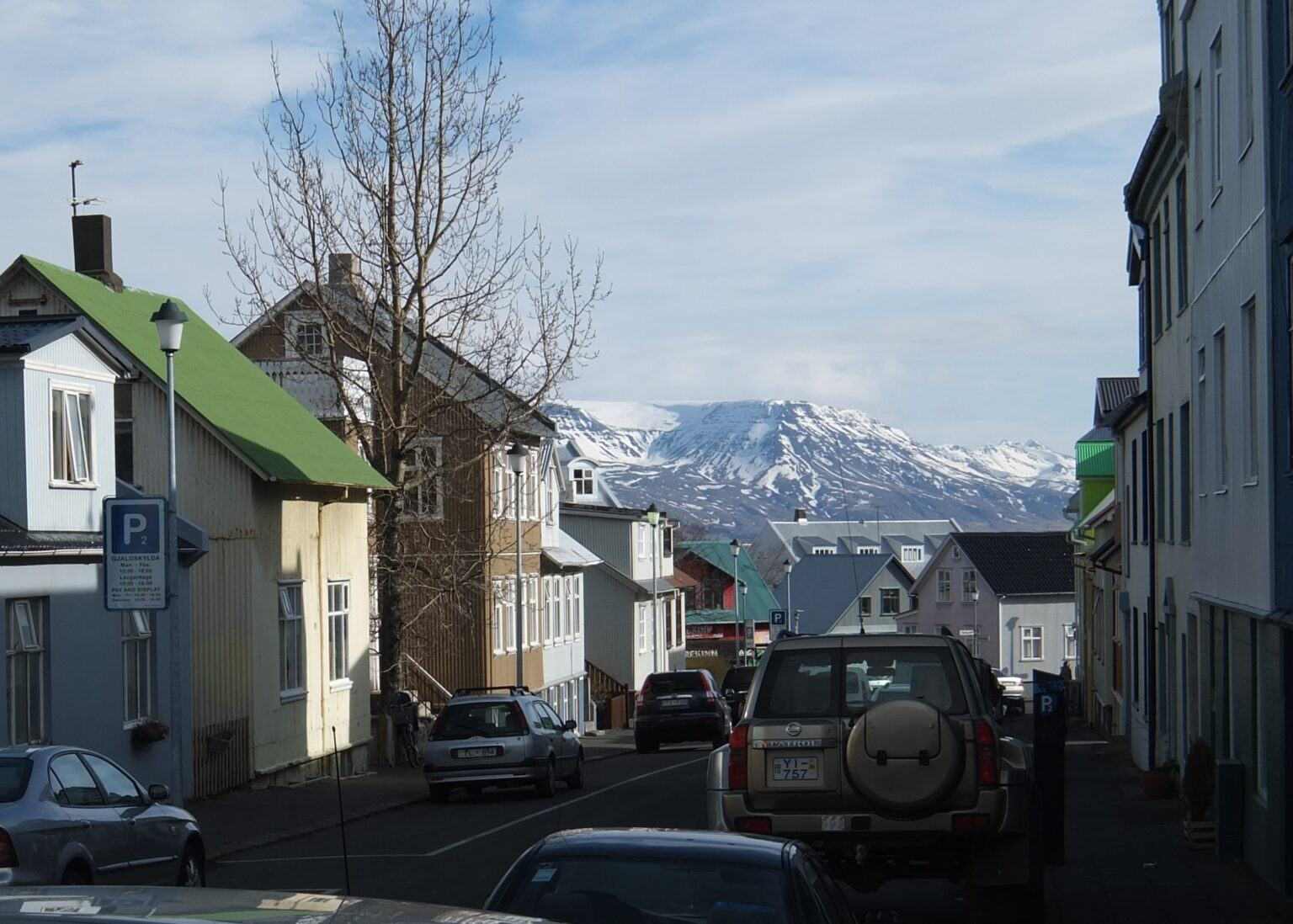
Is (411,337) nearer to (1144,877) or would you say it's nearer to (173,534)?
(173,534)

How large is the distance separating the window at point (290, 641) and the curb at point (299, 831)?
12.7 ft

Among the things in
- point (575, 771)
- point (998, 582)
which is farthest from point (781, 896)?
point (998, 582)

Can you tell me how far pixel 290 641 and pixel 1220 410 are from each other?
697 inches

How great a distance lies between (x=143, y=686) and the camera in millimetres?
24156

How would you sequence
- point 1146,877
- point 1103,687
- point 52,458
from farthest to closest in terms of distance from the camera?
point 1103,687, point 52,458, point 1146,877

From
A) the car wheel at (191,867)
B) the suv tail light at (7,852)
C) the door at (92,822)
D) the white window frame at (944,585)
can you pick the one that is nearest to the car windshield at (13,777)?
the door at (92,822)

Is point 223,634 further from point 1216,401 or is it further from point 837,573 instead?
point 837,573

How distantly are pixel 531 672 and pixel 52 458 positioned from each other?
2717 cm

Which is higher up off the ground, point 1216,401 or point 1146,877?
point 1216,401

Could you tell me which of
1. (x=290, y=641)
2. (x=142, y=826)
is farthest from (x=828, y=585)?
(x=142, y=826)

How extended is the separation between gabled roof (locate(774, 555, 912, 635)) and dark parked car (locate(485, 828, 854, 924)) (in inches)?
4299

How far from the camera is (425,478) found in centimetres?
3225

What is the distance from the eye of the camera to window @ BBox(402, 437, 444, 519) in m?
32.7

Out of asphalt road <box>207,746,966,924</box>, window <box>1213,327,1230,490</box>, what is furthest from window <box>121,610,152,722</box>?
window <box>1213,327,1230,490</box>
